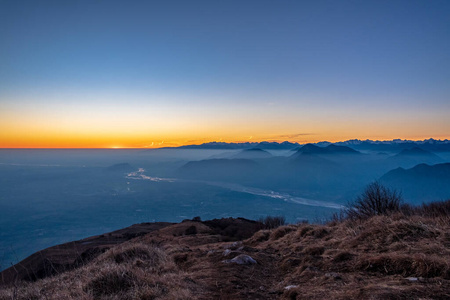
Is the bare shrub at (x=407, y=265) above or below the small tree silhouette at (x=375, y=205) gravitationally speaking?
above

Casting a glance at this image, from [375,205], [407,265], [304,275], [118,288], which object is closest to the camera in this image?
[407,265]

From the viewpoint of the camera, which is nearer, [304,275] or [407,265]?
[407,265]

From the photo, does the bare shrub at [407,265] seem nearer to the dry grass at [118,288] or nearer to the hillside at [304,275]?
the hillside at [304,275]

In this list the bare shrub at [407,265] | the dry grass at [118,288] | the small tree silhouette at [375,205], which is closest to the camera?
the bare shrub at [407,265]

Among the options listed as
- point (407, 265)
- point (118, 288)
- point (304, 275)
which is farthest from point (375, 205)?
point (118, 288)

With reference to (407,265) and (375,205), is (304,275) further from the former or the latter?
(375,205)

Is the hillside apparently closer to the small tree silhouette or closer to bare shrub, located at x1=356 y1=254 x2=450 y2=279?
bare shrub, located at x1=356 y1=254 x2=450 y2=279

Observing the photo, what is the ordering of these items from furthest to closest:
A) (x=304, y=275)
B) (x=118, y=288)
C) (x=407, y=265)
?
(x=304, y=275) → (x=118, y=288) → (x=407, y=265)

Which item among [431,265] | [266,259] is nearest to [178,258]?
[266,259]

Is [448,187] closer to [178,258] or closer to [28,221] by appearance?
[178,258]

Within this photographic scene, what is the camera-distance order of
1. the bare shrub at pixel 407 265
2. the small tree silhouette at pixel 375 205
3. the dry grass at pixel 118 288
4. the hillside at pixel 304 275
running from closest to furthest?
the hillside at pixel 304 275 → the bare shrub at pixel 407 265 → the dry grass at pixel 118 288 → the small tree silhouette at pixel 375 205

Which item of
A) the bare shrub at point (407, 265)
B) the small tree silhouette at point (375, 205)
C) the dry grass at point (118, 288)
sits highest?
the bare shrub at point (407, 265)

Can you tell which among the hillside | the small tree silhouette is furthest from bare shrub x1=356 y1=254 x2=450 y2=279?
the small tree silhouette

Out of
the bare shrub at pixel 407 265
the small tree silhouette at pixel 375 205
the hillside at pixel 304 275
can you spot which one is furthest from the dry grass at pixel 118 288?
the small tree silhouette at pixel 375 205
